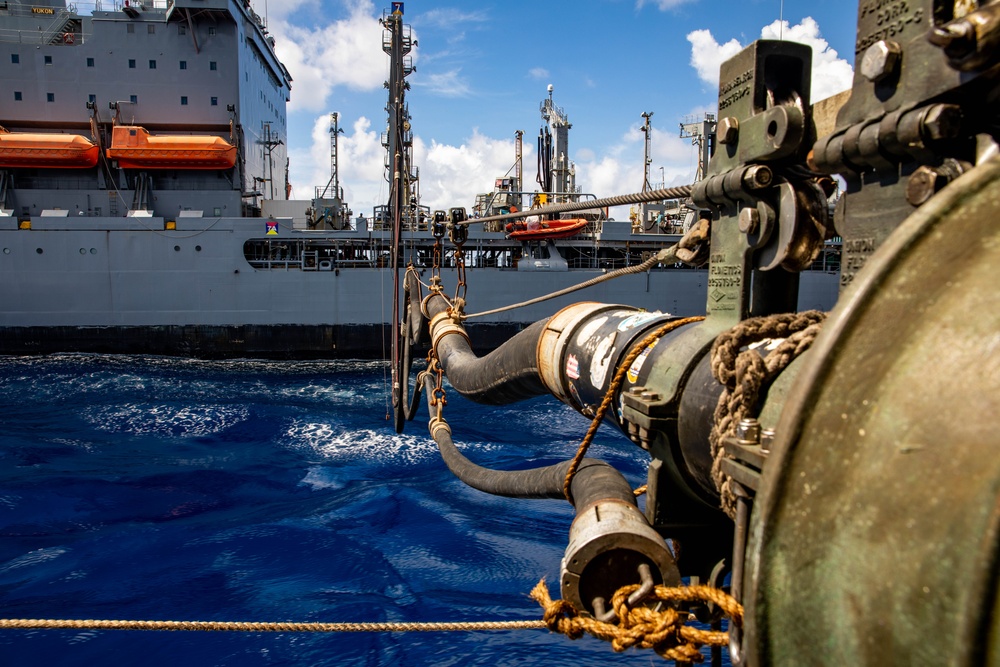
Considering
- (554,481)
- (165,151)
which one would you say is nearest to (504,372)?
(554,481)

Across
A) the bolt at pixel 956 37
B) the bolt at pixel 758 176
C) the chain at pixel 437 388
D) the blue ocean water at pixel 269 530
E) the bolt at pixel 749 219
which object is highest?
the bolt at pixel 956 37

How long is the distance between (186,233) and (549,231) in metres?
12.4

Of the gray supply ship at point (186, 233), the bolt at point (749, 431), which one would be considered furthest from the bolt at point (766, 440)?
the gray supply ship at point (186, 233)

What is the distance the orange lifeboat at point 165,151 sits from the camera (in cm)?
2094

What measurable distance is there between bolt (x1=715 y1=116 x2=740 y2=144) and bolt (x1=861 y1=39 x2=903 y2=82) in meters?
0.54

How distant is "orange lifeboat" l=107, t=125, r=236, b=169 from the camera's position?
2094 cm

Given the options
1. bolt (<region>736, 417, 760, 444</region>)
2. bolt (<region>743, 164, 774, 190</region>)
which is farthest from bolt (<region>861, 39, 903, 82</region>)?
bolt (<region>736, 417, 760, 444</region>)

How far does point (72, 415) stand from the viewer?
13.3 meters

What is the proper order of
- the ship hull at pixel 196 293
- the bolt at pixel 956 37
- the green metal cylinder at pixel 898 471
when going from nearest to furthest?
the green metal cylinder at pixel 898 471, the bolt at pixel 956 37, the ship hull at pixel 196 293

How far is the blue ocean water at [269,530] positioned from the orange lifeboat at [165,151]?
1008cm

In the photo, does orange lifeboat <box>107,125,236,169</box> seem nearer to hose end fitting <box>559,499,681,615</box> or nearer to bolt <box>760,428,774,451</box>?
hose end fitting <box>559,499,681,615</box>

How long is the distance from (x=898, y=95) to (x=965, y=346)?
848 millimetres

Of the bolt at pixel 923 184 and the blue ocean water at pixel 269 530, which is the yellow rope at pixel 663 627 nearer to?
the bolt at pixel 923 184

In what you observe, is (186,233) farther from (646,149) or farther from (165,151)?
(646,149)
